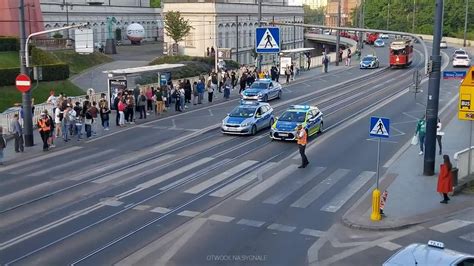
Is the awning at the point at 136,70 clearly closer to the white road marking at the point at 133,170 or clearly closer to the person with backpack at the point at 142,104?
the person with backpack at the point at 142,104

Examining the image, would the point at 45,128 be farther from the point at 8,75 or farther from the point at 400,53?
the point at 400,53

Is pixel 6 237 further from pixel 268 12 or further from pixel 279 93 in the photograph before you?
pixel 268 12

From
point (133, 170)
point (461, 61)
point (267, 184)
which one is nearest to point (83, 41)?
point (461, 61)

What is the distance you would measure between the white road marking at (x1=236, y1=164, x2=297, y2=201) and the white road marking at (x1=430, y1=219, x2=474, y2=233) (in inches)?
212

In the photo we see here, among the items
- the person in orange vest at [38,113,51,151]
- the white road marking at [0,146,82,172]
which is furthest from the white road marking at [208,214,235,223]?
the person in orange vest at [38,113,51,151]

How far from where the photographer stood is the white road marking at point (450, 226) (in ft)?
53.6

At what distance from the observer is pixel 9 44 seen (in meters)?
48.2

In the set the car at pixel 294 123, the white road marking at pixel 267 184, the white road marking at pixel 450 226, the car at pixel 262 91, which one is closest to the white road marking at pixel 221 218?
the white road marking at pixel 267 184

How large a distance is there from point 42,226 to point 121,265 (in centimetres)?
364

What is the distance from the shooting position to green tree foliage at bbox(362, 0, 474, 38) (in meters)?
120

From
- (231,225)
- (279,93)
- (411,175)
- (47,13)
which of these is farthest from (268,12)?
(231,225)

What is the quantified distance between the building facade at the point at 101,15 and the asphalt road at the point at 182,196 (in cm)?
4641

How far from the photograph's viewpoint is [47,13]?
241ft

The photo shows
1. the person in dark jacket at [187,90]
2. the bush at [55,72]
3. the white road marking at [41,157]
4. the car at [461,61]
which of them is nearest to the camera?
the white road marking at [41,157]
